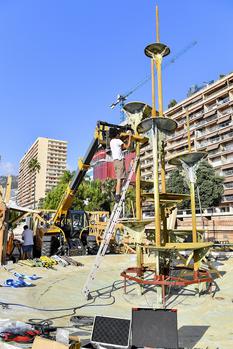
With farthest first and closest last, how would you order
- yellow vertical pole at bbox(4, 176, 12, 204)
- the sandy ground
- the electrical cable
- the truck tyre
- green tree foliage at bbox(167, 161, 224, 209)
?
green tree foliage at bbox(167, 161, 224, 209), the truck tyre, yellow vertical pole at bbox(4, 176, 12, 204), the sandy ground, the electrical cable

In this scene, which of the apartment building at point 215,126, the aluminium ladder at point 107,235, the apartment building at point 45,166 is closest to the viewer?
the aluminium ladder at point 107,235

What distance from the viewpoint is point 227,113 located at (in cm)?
6788

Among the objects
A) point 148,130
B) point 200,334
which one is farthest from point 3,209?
point 200,334

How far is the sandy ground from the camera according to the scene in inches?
225

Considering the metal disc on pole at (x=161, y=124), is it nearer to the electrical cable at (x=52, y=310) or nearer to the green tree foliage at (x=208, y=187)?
the electrical cable at (x=52, y=310)

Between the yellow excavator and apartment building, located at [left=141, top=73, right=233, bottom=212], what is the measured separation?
4107 centimetres

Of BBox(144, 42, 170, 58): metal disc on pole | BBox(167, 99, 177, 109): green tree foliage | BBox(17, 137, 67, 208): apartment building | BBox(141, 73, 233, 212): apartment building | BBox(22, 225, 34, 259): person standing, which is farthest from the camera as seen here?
BBox(17, 137, 67, 208): apartment building

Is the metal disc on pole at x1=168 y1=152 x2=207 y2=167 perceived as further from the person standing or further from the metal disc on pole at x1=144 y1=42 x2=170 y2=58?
the person standing

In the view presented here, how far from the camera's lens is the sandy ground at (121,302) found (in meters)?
5.70

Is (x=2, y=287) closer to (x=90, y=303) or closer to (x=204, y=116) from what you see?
(x=90, y=303)

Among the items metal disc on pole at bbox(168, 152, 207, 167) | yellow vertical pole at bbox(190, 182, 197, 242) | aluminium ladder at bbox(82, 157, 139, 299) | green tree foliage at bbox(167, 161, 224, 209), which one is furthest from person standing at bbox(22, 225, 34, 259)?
green tree foliage at bbox(167, 161, 224, 209)

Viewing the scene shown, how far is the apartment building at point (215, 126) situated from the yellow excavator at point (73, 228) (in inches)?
1617

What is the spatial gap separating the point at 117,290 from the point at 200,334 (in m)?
4.46

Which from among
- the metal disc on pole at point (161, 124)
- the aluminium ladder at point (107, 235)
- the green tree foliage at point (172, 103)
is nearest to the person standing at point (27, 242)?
the aluminium ladder at point (107, 235)
